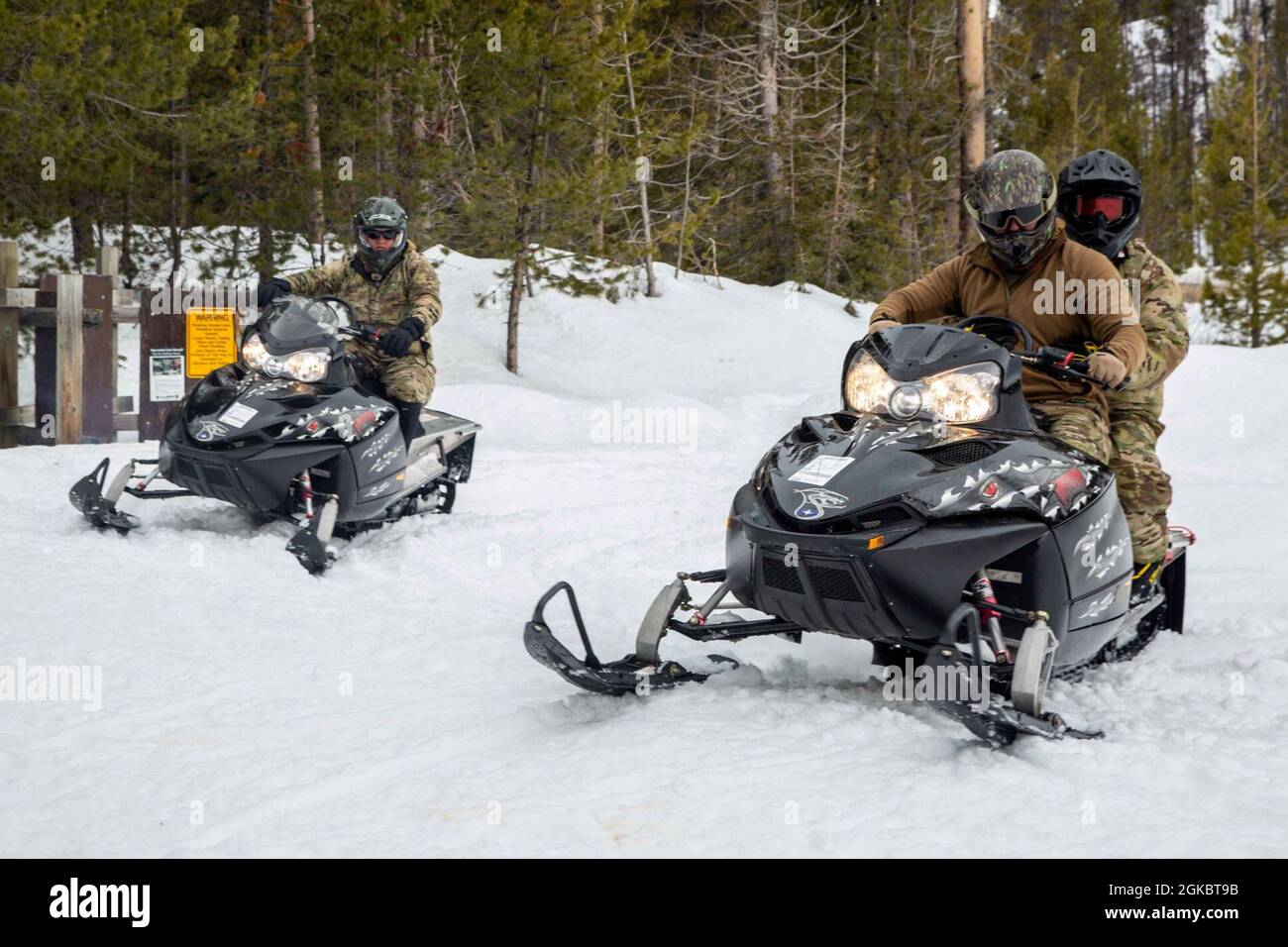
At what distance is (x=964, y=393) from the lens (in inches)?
143

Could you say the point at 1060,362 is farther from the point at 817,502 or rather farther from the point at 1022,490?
the point at 817,502

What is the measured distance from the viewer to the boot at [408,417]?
6922 mm

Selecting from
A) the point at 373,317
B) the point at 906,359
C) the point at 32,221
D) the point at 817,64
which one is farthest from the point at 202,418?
the point at 817,64

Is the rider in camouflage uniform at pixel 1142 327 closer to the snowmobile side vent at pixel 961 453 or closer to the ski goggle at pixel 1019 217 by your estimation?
the ski goggle at pixel 1019 217

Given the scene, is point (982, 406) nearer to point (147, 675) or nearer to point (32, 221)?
point (147, 675)

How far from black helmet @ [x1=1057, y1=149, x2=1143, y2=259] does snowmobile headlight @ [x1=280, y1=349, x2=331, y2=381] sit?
357 cm

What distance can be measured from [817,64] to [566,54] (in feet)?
26.9

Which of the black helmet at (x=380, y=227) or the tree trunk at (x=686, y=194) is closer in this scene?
the black helmet at (x=380, y=227)

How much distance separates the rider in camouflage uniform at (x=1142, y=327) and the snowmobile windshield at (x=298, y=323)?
3.57m

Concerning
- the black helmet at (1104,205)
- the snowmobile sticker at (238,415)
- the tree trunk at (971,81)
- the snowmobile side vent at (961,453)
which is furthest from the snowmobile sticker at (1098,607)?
the tree trunk at (971,81)

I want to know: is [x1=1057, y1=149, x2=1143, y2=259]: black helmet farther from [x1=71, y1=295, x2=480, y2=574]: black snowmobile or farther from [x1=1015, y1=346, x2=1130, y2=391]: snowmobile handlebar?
[x1=71, y1=295, x2=480, y2=574]: black snowmobile

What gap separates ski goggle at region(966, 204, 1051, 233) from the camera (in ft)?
13.4
